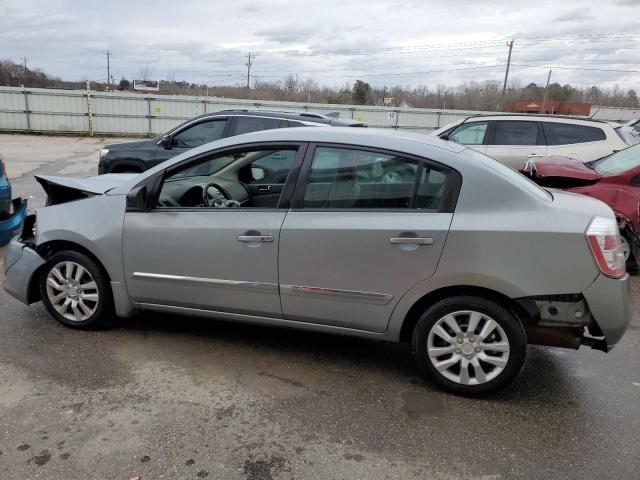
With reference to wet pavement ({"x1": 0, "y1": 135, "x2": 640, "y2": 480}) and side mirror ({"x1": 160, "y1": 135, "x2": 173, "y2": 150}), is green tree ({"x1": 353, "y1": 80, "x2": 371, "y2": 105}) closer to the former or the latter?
side mirror ({"x1": 160, "y1": 135, "x2": 173, "y2": 150})

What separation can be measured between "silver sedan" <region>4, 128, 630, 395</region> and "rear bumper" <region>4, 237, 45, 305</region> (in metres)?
0.02

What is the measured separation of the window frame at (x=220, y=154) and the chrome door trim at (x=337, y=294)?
0.55 meters

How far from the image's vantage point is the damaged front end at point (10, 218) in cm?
609

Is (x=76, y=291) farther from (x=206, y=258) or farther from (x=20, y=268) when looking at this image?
(x=206, y=258)

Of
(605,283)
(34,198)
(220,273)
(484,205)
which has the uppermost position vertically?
(484,205)

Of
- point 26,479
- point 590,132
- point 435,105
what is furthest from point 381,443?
point 435,105

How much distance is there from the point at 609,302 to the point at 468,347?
845 mm

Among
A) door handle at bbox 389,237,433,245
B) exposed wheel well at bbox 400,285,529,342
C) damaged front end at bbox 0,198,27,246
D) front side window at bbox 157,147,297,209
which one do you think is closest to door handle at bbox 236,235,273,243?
front side window at bbox 157,147,297,209

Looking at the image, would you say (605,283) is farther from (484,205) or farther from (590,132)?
(590,132)

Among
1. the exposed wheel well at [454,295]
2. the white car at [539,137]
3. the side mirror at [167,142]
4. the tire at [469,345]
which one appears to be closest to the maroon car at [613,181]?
the white car at [539,137]

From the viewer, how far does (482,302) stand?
10.5 ft

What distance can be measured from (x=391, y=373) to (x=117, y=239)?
2.20 meters

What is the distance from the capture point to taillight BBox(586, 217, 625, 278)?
3.04m

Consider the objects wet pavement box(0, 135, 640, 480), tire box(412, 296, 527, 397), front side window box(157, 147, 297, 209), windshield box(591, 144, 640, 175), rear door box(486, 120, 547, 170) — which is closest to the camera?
wet pavement box(0, 135, 640, 480)
